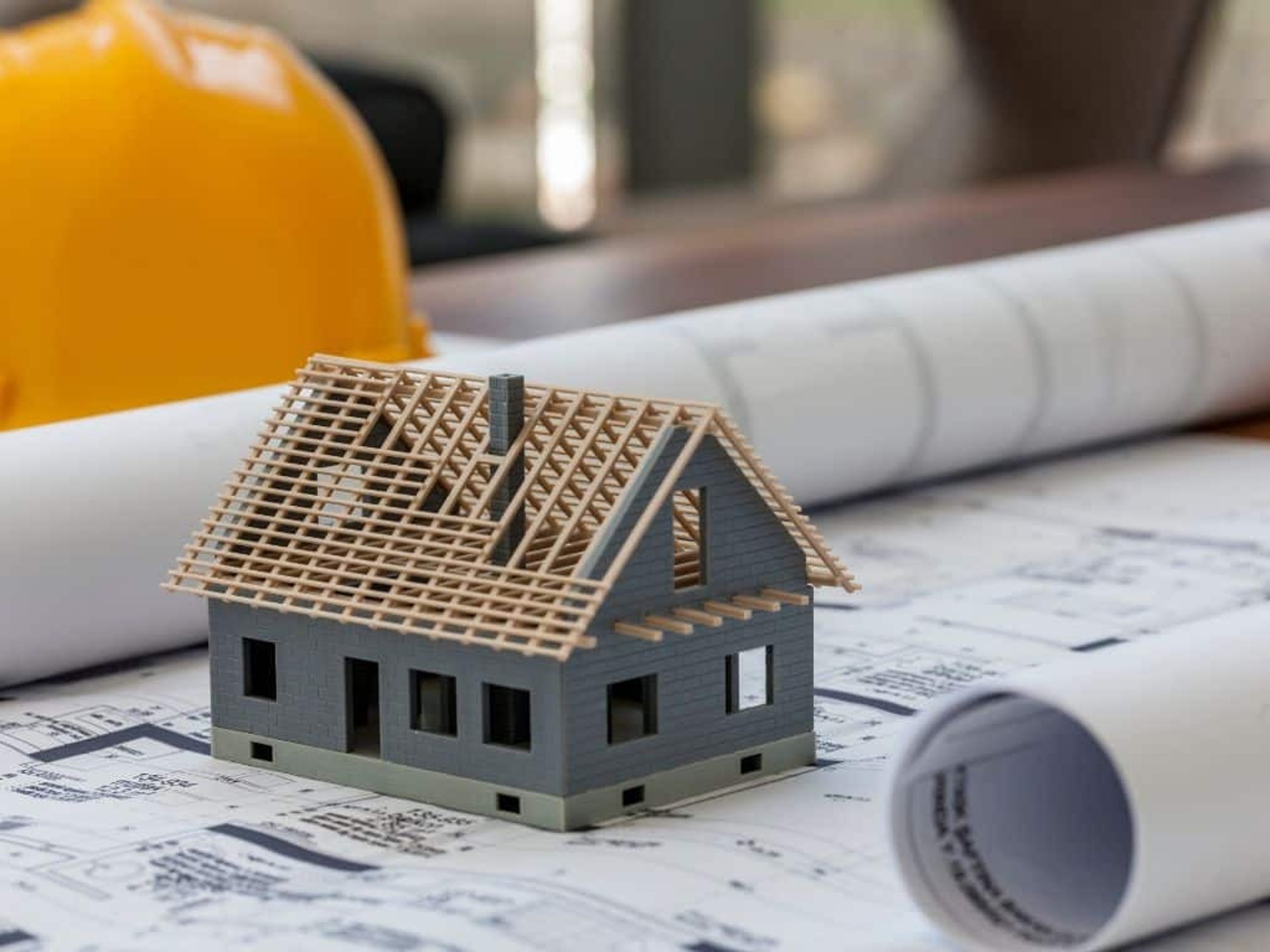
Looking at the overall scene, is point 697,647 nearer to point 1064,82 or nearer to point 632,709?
point 632,709

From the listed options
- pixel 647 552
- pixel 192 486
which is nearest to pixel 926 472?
pixel 192 486

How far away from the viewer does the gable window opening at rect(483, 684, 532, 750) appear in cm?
74

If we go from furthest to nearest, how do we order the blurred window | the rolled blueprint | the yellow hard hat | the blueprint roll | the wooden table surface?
the blurred window → the wooden table surface → the yellow hard hat → the rolled blueprint → the blueprint roll

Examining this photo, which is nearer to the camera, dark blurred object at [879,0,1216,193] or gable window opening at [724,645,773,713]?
gable window opening at [724,645,773,713]

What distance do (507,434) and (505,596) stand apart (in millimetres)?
64

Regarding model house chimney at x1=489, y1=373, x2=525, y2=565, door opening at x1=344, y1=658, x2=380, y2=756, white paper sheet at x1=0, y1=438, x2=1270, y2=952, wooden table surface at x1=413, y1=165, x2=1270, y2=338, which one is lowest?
white paper sheet at x1=0, y1=438, x2=1270, y2=952

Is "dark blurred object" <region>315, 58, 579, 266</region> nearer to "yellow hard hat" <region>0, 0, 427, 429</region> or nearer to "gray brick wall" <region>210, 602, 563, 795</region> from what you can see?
"yellow hard hat" <region>0, 0, 427, 429</region>

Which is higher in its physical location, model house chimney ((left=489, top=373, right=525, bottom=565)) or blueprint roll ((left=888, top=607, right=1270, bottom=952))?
model house chimney ((left=489, top=373, right=525, bottom=565))

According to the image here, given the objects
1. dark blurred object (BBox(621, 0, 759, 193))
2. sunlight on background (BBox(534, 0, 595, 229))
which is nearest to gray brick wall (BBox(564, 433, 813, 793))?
sunlight on background (BBox(534, 0, 595, 229))

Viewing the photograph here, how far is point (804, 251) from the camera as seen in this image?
78.0 inches

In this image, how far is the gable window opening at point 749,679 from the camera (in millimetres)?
770

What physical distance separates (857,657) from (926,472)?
353 mm

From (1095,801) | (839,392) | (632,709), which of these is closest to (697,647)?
(632,709)

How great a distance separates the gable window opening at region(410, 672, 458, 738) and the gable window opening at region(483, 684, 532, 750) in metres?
0.01
